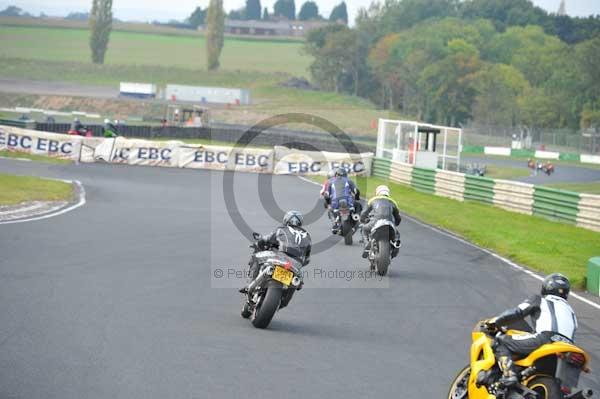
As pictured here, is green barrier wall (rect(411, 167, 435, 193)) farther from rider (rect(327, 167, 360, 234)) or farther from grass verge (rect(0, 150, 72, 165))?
rider (rect(327, 167, 360, 234))

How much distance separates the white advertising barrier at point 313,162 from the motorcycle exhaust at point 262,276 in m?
30.7

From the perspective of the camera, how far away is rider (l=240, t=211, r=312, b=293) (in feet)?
39.5

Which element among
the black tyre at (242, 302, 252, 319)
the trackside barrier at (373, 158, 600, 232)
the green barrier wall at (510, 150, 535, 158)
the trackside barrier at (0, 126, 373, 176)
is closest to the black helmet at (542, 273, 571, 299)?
the black tyre at (242, 302, 252, 319)

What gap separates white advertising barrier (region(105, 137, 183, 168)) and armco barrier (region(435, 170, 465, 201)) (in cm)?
1260

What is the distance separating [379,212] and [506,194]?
52.1ft

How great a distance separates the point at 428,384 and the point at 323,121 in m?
91.9

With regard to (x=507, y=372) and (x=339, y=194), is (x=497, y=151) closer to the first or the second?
(x=339, y=194)

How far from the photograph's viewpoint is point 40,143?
140 feet

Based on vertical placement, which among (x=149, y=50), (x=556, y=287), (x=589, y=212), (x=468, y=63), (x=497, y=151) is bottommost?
(x=497, y=151)

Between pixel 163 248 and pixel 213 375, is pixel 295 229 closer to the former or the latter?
pixel 213 375

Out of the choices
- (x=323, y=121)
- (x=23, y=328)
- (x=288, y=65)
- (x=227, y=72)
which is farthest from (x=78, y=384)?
(x=288, y=65)

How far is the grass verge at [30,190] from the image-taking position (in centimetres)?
2539

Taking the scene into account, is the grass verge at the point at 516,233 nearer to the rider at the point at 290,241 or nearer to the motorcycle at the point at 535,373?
the rider at the point at 290,241

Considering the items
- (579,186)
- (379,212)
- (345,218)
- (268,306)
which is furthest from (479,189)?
(268,306)
